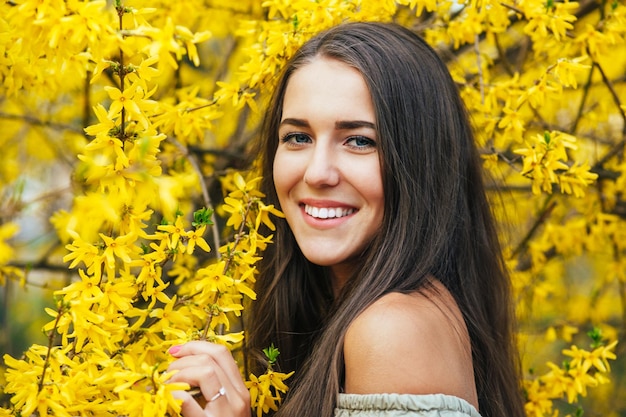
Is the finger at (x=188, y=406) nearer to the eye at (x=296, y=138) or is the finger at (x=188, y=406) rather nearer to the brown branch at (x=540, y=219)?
the eye at (x=296, y=138)

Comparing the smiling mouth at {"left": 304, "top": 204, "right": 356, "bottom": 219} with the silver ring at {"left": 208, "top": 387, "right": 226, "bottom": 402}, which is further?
the smiling mouth at {"left": 304, "top": 204, "right": 356, "bottom": 219}

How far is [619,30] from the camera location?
255 centimetres

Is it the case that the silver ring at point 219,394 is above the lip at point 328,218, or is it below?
below

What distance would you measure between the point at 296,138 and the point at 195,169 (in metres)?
0.55

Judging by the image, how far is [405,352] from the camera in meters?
1.70

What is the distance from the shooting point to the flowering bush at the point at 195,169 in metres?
1.60

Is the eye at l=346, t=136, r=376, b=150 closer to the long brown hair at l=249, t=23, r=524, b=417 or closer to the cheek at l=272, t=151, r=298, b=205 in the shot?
the long brown hair at l=249, t=23, r=524, b=417

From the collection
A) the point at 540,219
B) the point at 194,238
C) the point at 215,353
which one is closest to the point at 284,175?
the point at 194,238

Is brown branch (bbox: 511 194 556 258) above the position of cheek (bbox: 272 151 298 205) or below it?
below

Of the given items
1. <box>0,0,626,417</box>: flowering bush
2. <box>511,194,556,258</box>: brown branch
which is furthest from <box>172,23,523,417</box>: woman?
<box>511,194,556,258</box>: brown branch

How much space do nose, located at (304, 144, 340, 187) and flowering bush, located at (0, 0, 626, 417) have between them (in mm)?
206

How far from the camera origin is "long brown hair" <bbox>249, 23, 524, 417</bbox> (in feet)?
6.45

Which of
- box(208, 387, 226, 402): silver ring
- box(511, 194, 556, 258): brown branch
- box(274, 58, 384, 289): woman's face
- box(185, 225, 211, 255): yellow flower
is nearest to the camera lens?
box(208, 387, 226, 402): silver ring

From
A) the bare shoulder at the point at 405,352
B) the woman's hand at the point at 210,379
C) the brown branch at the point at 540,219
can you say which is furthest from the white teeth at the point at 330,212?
the brown branch at the point at 540,219
